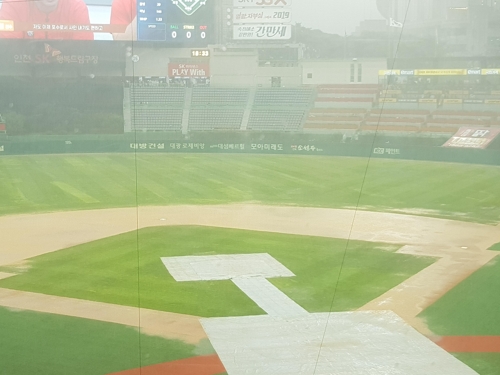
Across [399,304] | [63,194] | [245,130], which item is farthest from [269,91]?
[399,304]

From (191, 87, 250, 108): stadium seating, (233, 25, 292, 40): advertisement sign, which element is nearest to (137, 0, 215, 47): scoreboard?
(233, 25, 292, 40): advertisement sign

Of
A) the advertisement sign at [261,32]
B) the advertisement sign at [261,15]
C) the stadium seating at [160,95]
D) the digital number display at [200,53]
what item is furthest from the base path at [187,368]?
the stadium seating at [160,95]

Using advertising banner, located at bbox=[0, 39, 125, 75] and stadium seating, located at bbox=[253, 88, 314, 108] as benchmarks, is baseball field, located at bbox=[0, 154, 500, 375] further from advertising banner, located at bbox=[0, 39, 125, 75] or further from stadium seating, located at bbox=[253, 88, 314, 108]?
advertising banner, located at bbox=[0, 39, 125, 75]

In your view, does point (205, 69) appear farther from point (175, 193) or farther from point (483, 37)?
point (483, 37)

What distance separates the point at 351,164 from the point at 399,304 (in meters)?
9.88

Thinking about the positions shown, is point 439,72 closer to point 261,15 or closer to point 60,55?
point 261,15

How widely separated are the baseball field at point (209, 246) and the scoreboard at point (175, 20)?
3005 mm

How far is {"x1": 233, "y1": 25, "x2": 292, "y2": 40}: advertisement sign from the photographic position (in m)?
12.8

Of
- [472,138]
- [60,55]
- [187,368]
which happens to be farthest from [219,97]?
[187,368]

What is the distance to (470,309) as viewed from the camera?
650 cm

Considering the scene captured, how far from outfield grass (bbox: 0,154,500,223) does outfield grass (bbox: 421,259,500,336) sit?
13.4 ft

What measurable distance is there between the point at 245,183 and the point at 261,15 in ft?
11.6

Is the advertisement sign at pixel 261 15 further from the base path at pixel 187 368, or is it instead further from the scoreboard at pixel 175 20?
the base path at pixel 187 368

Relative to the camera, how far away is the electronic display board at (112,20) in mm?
11516
